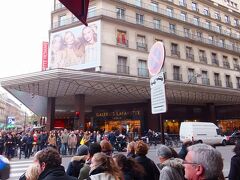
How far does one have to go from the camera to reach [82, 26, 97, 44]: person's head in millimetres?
30828

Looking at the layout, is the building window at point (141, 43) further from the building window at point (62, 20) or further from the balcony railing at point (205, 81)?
the balcony railing at point (205, 81)

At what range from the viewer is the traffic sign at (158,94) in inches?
186

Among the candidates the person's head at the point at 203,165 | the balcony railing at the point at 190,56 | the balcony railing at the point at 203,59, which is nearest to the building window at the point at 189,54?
the balcony railing at the point at 190,56

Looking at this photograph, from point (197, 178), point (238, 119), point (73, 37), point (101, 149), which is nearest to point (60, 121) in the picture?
point (73, 37)

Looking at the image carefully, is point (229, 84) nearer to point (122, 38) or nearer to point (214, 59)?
point (214, 59)

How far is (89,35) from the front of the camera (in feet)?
102

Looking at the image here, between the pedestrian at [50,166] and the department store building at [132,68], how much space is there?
20.4 meters

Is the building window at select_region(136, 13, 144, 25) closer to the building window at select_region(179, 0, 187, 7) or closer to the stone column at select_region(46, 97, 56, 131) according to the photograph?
the building window at select_region(179, 0, 187, 7)

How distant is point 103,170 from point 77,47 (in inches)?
1149

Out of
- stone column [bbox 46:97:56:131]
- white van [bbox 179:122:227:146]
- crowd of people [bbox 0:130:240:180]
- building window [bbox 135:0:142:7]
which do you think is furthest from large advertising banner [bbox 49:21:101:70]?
crowd of people [bbox 0:130:240:180]

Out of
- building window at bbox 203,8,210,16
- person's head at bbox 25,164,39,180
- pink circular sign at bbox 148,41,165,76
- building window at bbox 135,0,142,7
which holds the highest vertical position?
building window at bbox 203,8,210,16

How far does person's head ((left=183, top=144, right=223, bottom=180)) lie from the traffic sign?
2511mm

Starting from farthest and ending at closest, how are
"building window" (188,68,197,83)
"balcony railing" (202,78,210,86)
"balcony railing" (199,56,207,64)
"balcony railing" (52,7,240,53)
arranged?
"balcony railing" (199,56,207,64) < "balcony railing" (202,78,210,86) < "building window" (188,68,197,83) < "balcony railing" (52,7,240,53)

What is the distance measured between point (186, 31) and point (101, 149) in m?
37.9
